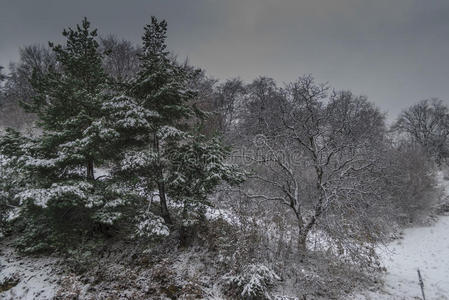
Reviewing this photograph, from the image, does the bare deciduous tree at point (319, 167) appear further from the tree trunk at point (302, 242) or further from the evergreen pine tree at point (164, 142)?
the evergreen pine tree at point (164, 142)

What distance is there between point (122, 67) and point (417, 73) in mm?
48420

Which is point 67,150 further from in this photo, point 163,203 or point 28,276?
point 28,276

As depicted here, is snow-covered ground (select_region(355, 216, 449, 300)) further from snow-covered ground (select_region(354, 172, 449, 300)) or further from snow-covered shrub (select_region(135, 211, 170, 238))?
snow-covered shrub (select_region(135, 211, 170, 238))

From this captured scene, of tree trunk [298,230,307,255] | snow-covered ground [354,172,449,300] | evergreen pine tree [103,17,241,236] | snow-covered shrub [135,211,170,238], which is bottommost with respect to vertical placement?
snow-covered ground [354,172,449,300]

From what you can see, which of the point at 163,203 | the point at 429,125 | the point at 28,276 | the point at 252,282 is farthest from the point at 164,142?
Result: the point at 429,125

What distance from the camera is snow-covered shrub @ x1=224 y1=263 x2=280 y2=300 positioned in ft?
14.1

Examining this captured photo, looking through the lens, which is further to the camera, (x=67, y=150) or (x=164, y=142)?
(x=164, y=142)

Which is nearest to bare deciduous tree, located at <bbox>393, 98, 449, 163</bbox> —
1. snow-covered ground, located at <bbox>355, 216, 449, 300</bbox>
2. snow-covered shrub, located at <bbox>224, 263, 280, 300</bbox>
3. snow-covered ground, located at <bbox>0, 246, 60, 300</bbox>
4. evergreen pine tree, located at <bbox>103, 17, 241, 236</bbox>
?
snow-covered ground, located at <bbox>355, 216, 449, 300</bbox>

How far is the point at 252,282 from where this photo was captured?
4270mm

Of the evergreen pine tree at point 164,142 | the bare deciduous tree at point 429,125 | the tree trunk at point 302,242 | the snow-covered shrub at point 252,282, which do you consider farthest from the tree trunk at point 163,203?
the bare deciduous tree at point 429,125

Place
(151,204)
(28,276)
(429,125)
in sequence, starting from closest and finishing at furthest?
(28,276) → (151,204) → (429,125)

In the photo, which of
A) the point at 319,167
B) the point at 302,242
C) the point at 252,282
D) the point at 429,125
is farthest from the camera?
the point at 429,125

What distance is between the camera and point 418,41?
29.8 metres

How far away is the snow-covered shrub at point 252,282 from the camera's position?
429 centimetres
